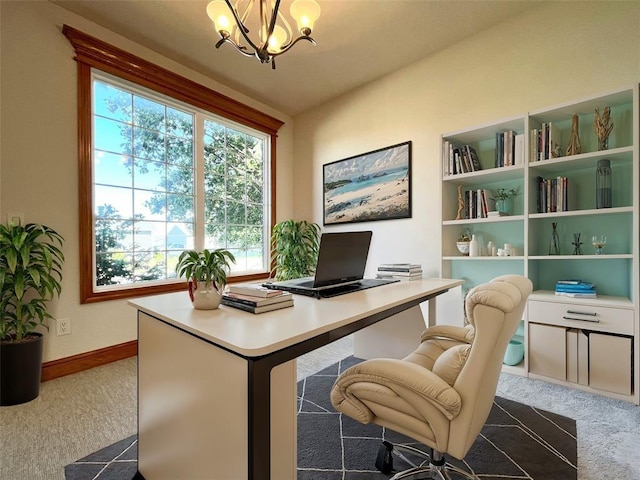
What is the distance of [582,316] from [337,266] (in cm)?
174

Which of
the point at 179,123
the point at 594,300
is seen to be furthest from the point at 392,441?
the point at 179,123

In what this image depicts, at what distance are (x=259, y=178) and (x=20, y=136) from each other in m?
2.31

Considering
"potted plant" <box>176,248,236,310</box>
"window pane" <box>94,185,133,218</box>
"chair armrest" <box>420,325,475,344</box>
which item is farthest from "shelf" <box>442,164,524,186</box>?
"window pane" <box>94,185,133,218</box>

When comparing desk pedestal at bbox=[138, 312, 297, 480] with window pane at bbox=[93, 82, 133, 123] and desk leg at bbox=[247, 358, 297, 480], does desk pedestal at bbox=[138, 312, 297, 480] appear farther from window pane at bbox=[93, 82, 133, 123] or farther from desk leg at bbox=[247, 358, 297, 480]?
window pane at bbox=[93, 82, 133, 123]

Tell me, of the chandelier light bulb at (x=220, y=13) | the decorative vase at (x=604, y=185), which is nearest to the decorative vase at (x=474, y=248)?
the decorative vase at (x=604, y=185)

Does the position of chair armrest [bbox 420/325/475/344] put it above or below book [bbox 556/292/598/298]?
below

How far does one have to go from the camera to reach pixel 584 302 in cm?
211

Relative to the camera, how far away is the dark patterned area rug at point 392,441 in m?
1.38

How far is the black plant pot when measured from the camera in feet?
6.45

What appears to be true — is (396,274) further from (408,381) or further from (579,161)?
(579,161)

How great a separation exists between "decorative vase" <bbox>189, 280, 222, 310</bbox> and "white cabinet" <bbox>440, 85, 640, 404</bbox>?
219 cm

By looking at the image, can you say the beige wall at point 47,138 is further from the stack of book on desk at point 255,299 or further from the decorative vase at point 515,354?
the decorative vase at point 515,354

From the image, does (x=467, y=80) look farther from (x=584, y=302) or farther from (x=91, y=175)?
(x=91, y=175)

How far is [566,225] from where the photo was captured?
2.46 m
